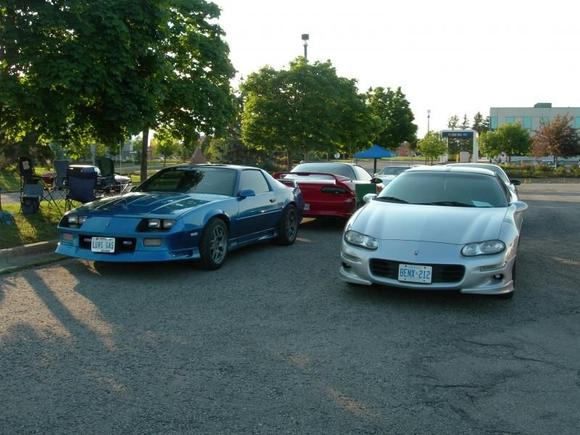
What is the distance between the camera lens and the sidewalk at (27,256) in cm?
750

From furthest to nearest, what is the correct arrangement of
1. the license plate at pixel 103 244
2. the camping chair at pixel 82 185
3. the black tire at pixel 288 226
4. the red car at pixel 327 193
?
the red car at pixel 327 193
the camping chair at pixel 82 185
the black tire at pixel 288 226
the license plate at pixel 103 244

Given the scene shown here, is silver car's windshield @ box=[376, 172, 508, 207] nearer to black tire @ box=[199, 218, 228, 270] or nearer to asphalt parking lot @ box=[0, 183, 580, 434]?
asphalt parking lot @ box=[0, 183, 580, 434]

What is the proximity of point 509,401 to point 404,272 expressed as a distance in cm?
218

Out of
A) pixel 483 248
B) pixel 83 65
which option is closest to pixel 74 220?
pixel 83 65

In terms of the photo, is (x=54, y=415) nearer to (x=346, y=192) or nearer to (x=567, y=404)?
(x=567, y=404)

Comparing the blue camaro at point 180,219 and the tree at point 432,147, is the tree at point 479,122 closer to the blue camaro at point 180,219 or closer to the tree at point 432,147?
the tree at point 432,147

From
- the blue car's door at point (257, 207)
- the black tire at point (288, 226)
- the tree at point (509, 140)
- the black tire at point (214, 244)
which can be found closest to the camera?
the black tire at point (214, 244)

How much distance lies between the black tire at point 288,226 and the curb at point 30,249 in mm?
3479

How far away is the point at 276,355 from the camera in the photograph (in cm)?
436

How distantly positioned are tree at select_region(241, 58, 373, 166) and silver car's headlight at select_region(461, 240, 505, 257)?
52.5 feet

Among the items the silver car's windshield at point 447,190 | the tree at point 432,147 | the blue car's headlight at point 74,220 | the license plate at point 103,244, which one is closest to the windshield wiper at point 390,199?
the silver car's windshield at point 447,190

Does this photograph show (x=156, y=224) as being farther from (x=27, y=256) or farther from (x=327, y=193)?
(x=327, y=193)

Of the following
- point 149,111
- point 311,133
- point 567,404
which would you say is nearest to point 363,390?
point 567,404

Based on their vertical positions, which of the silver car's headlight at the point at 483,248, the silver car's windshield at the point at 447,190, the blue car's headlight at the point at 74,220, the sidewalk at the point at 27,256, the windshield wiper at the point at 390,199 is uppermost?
the silver car's windshield at the point at 447,190
